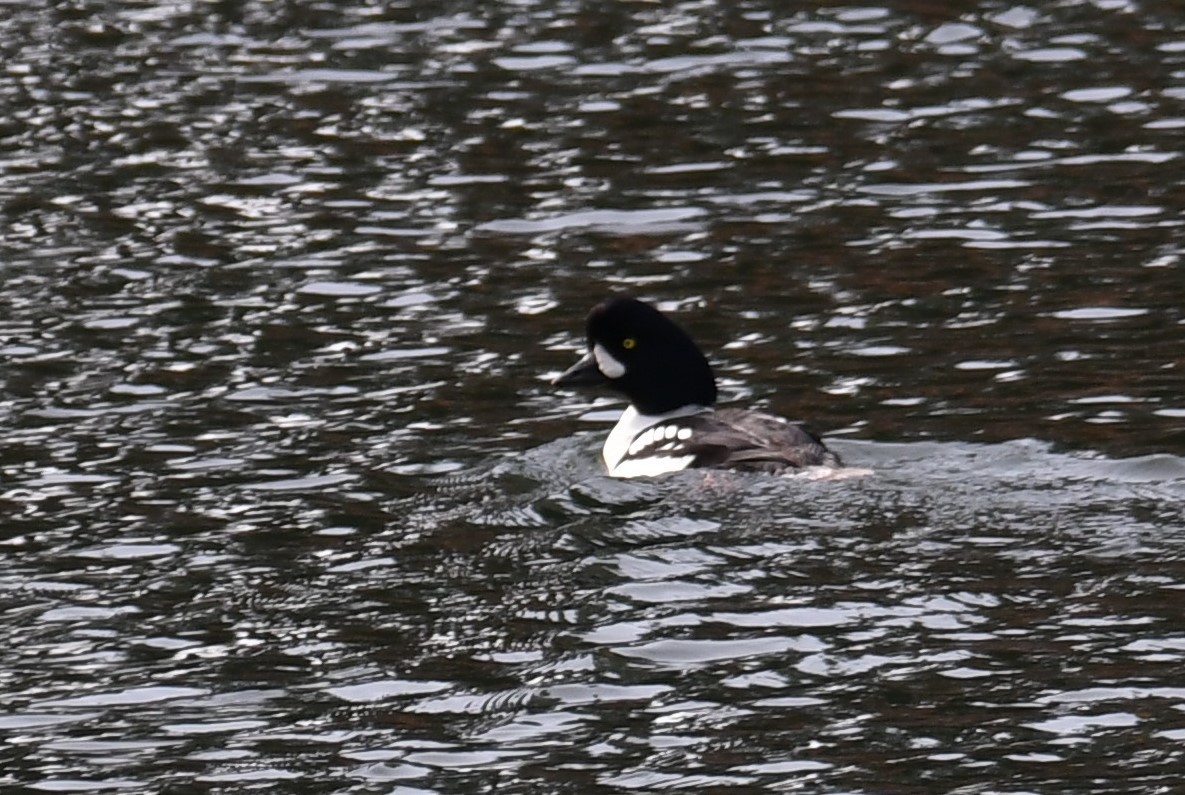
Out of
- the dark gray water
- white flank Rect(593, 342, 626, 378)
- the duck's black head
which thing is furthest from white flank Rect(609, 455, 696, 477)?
white flank Rect(593, 342, 626, 378)

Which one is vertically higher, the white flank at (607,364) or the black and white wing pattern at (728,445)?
the white flank at (607,364)

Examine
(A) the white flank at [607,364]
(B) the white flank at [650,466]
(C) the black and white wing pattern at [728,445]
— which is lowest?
(B) the white flank at [650,466]

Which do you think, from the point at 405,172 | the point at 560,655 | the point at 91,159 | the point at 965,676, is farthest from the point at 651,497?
the point at 91,159

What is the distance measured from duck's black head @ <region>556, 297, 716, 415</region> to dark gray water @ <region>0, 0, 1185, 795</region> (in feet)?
1.72

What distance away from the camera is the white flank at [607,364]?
1295 centimetres

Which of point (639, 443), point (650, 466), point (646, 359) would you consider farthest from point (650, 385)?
point (650, 466)

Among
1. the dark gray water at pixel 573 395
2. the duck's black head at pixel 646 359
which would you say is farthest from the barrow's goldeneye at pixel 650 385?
the dark gray water at pixel 573 395

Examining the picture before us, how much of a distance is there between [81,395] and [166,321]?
1.52 meters

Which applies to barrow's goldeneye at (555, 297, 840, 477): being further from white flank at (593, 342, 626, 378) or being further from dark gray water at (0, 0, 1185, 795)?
dark gray water at (0, 0, 1185, 795)

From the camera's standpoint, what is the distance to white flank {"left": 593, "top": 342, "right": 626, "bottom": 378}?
1295cm

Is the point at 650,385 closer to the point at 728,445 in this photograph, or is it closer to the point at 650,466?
the point at 650,466

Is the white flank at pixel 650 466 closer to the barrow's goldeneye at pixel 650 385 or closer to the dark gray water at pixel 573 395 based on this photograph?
the barrow's goldeneye at pixel 650 385

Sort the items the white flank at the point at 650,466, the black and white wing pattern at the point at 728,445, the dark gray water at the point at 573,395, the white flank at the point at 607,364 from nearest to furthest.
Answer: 1. the dark gray water at the point at 573,395
2. the black and white wing pattern at the point at 728,445
3. the white flank at the point at 650,466
4. the white flank at the point at 607,364

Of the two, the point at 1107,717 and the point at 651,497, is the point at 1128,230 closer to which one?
the point at 651,497
